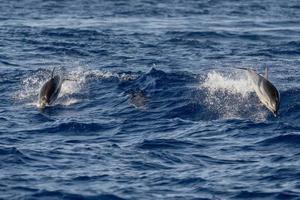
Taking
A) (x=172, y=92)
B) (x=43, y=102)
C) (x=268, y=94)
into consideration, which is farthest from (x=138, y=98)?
(x=268, y=94)

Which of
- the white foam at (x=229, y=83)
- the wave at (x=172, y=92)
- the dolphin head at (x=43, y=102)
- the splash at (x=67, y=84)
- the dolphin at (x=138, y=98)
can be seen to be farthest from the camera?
the white foam at (x=229, y=83)

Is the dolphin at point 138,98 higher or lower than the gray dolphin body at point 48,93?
lower

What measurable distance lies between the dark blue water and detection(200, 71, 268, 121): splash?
6 cm

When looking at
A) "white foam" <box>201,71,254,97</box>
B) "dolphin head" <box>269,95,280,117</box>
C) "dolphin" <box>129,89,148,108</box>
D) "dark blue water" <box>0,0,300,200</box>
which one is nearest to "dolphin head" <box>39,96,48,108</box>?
"dark blue water" <box>0,0,300,200</box>

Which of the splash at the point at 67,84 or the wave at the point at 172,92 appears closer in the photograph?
the wave at the point at 172,92

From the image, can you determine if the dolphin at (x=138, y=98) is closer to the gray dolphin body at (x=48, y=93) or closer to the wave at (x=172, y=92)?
the wave at (x=172, y=92)

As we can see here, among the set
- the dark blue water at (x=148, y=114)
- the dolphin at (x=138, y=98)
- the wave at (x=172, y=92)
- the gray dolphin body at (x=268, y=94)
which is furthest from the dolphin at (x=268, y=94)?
the dolphin at (x=138, y=98)

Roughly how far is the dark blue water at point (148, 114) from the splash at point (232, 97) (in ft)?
0.18

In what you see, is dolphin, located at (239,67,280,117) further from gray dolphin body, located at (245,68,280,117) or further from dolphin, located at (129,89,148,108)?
dolphin, located at (129,89,148,108)

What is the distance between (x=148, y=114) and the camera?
26625 mm

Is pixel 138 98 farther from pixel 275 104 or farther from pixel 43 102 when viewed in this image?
pixel 275 104

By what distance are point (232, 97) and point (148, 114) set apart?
3.71 meters

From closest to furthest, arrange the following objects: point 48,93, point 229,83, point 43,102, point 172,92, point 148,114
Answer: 1. point 148,114
2. point 43,102
3. point 48,93
4. point 172,92
5. point 229,83

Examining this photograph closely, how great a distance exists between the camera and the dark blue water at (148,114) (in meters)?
19.0
